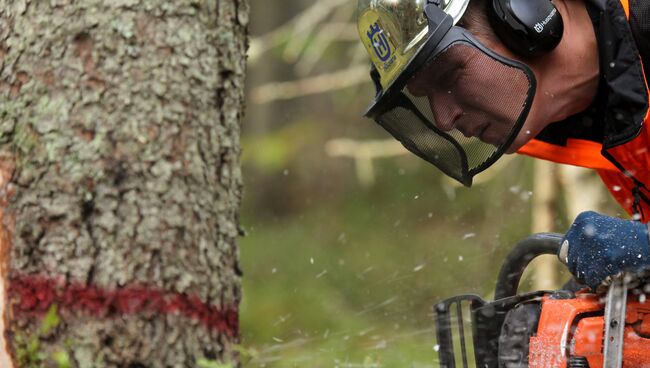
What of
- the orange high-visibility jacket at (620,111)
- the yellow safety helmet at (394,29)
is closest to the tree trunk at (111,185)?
the yellow safety helmet at (394,29)

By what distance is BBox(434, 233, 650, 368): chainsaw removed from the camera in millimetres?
2475

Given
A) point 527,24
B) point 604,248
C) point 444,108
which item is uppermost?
point 527,24

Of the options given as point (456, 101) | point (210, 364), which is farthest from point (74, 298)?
point (456, 101)

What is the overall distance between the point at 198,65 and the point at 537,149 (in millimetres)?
1305

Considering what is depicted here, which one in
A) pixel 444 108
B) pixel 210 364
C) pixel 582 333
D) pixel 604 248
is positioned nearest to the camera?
pixel 604 248

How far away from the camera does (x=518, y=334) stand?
2680 millimetres

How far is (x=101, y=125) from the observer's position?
2.85m

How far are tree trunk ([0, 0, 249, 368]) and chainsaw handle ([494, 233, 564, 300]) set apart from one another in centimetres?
96

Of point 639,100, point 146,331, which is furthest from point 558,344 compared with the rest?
point 146,331

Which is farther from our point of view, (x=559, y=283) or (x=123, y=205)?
(x=559, y=283)

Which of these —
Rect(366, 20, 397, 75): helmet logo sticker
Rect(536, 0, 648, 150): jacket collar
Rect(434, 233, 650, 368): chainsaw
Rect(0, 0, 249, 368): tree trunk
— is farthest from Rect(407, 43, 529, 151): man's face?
Rect(0, 0, 249, 368): tree trunk

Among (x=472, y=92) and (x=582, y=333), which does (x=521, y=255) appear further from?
(x=472, y=92)

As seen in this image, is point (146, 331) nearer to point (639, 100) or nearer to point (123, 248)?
point (123, 248)

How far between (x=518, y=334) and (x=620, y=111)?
0.78 metres
